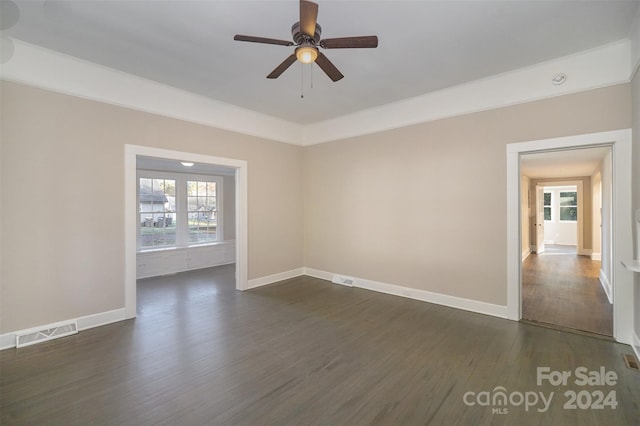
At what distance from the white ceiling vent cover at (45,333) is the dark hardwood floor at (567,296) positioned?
542 centimetres

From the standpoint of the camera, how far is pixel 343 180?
5383mm

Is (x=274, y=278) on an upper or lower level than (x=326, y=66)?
lower

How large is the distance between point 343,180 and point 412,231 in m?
1.62

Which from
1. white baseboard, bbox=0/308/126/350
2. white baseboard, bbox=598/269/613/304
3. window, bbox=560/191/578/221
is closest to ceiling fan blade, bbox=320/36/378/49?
white baseboard, bbox=0/308/126/350

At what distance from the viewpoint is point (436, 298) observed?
4.22m

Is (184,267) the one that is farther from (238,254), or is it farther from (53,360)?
(53,360)

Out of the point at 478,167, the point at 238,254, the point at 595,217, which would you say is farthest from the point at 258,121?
the point at 595,217

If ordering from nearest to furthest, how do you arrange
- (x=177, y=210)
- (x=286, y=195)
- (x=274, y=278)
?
1. (x=274, y=278)
2. (x=286, y=195)
3. (x=177, y=210)

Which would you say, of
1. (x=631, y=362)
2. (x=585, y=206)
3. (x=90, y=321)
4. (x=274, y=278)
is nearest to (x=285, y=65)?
(x=90, y=321)

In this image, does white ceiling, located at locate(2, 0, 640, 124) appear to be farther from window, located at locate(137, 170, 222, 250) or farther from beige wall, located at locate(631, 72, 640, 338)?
window, located at locate(137, 170, 222, 250)

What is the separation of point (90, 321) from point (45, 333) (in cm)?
39

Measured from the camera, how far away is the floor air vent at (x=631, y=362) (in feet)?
8.20

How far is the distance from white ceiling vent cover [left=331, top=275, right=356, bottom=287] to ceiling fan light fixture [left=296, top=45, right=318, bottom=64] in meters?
3.90

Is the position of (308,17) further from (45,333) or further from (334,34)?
(45,333)
